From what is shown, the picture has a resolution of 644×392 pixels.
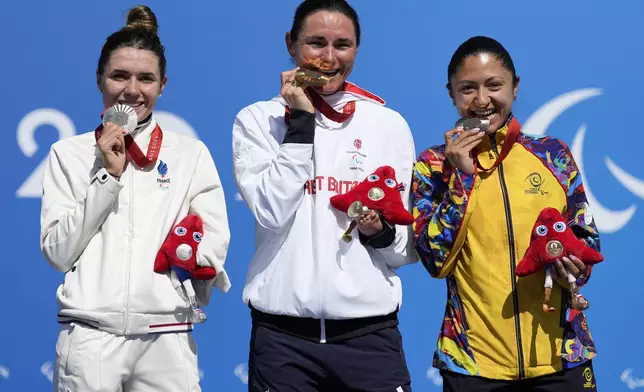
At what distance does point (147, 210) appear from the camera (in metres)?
2.85

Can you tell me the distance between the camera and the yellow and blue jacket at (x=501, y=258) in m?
2.71

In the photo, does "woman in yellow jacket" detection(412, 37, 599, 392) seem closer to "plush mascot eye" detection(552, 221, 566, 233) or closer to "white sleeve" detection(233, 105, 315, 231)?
"plush mascot eye" detection(552, 221, 566, 233)

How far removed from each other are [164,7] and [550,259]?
1.92 m

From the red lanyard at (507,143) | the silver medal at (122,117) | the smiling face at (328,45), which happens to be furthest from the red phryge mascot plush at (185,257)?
the red lanyard at (507,143)

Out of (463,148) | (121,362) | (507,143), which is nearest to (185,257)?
(121,362)

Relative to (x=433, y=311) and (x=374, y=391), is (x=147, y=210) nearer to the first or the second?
(x=374, y=391)

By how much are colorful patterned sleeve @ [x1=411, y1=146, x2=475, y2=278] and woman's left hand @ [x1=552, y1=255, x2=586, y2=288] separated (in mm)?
265

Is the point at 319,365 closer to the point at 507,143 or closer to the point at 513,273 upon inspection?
the point at 513,273

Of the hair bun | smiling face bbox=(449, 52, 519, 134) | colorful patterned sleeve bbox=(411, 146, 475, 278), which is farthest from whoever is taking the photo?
the hair bun

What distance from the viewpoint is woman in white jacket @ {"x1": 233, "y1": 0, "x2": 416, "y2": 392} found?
Answer: 2.74m

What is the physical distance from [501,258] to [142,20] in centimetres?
129

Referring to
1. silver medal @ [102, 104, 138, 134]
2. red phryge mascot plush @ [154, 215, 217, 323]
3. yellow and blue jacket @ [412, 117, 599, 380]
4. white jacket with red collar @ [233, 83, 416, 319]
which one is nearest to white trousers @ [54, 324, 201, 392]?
red phryge mascot plush @ [154, 215, 217, 323]

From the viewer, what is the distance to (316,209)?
110 inches

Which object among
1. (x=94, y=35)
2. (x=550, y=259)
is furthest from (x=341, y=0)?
(x=94, y=35)
